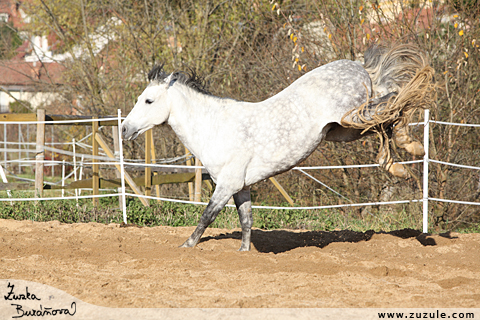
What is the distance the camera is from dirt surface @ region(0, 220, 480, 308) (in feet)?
10.5

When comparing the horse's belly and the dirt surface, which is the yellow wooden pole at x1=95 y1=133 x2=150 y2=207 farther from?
the horse's belly

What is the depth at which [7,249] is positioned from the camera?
15.9ft

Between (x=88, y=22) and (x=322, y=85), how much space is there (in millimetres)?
7837

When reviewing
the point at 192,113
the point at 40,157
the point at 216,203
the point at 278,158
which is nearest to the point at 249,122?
the point at 278,158

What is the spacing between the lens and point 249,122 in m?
4.47

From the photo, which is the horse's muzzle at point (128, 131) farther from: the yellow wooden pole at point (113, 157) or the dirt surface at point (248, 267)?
the yellow wooden pole at point (113, 157)

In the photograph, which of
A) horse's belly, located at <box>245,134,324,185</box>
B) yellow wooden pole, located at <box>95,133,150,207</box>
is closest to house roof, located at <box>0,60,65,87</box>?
yellow wooden pole, located at <box>95,133,150,207</box>

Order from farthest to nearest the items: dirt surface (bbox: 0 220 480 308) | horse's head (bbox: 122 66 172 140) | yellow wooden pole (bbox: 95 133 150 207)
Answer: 1. yellow wooden pole (bbox: 95 133 150 207)
2. horse's head (bbox: 122 66 172 140)
3. dirt surface (bbox: 0 220 480 308)

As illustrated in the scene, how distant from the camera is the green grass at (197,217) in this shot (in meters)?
7.02

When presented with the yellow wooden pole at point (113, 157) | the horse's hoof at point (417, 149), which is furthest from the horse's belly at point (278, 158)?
the yellow wooden pole at point (113, 157)

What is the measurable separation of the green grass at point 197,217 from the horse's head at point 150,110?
2.67 metres

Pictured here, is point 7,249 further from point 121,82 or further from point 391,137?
point 121,82

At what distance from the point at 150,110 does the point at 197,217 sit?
2.96 m

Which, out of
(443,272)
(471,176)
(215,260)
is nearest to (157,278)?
(215,260)
